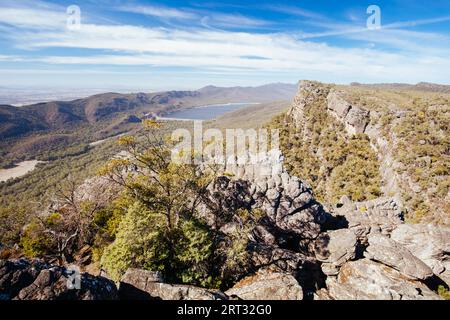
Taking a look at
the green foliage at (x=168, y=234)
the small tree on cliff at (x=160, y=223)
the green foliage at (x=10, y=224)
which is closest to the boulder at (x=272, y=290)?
the green foliage at (x=168, y=234)

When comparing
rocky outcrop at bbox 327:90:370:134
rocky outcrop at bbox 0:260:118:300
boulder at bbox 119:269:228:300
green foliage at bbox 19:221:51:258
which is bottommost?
green foliage at bbox 19:221:51:258

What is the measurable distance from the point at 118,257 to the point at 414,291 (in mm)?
22846

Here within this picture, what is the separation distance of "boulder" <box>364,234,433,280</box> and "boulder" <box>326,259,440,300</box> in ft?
1.59

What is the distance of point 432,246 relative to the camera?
84.3 feet

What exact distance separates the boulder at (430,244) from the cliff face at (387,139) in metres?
12.8

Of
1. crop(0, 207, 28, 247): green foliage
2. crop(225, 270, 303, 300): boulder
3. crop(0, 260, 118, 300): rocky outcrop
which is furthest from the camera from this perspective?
crop(0, 207, 28, 247): green foliage

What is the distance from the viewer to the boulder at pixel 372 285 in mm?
18984

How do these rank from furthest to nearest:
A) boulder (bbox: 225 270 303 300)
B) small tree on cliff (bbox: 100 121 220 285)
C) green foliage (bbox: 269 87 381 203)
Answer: green foliage (bbox: 269 87 381 203) → small tree on cliff (bbox: 100 121 220 285) → boulder (bbox: 225 270 303 300)

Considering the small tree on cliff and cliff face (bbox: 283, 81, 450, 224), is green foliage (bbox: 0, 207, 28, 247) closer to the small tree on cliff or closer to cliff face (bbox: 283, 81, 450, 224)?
the small tree on cliff

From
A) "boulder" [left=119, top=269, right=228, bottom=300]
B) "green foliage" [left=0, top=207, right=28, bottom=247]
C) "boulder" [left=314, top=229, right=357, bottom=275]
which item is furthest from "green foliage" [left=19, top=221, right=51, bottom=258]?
"boulder" [left=314, top=229, right=357, bottom=275]

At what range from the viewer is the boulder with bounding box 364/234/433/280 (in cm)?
2169
